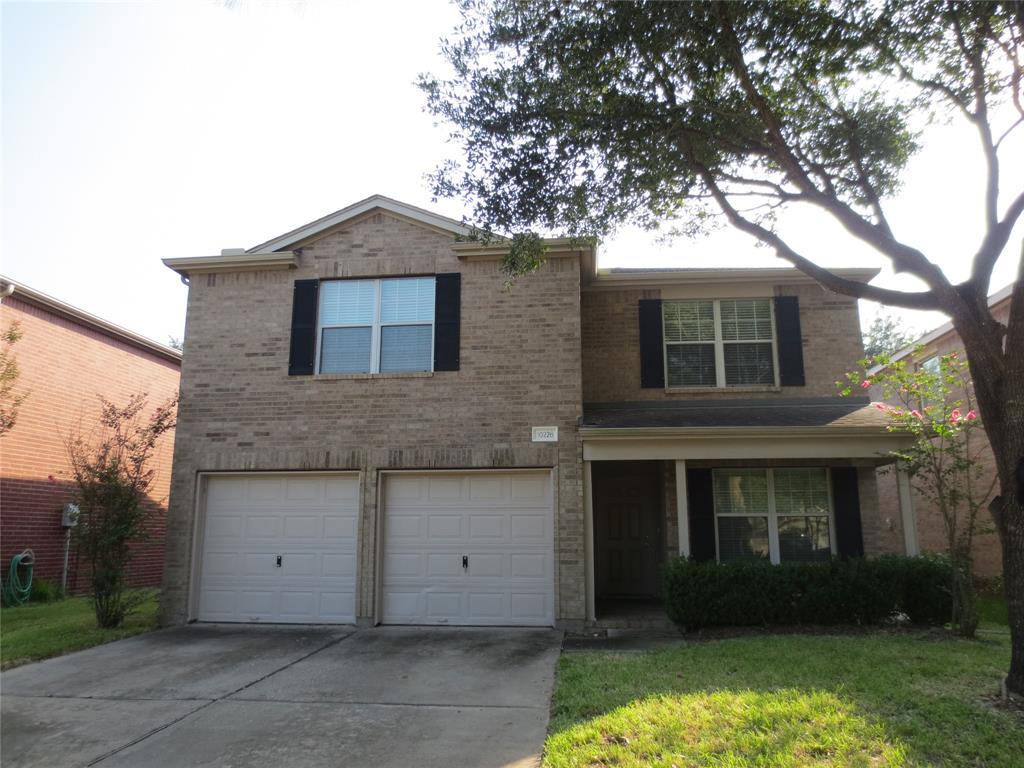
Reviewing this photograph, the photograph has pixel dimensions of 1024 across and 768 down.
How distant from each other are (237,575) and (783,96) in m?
9.80

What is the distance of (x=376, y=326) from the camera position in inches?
432

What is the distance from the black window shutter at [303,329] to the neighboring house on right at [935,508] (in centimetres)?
1067

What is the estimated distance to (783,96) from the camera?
7.84 m

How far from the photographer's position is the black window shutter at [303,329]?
428 inches

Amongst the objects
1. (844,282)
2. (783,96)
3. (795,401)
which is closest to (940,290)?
(844,282)

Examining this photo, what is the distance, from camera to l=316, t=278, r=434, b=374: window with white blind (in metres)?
10.8

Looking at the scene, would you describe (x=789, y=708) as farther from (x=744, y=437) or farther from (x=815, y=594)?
(x=744, y=437)

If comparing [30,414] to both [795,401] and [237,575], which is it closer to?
[237,575]

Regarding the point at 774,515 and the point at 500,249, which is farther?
the point at 774,515

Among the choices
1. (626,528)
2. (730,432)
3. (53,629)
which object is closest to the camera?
(730,432)

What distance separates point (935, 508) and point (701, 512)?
758 centimetres

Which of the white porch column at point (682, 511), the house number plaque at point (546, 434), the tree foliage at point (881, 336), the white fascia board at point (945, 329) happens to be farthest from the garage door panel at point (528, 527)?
the tree foliage at point (881, 336)

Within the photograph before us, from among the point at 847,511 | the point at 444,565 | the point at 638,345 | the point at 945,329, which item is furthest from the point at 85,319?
the point at 945,329

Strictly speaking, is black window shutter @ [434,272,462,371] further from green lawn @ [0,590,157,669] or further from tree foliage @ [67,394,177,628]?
green lawn @ [0,590,157,669]
